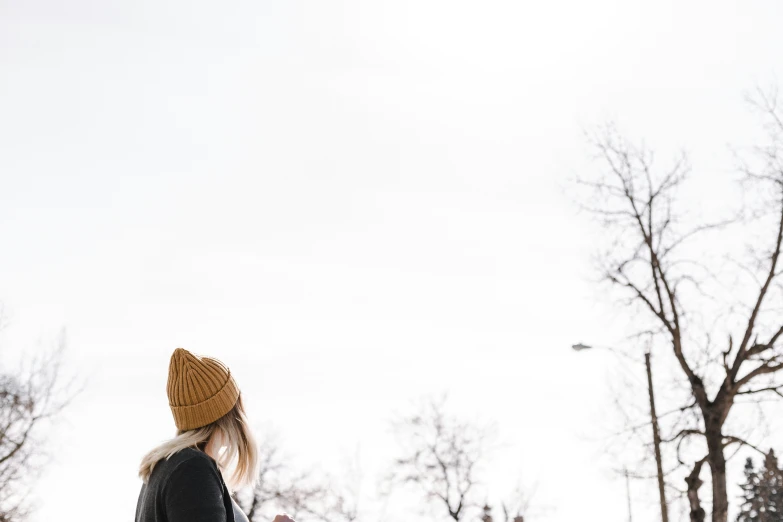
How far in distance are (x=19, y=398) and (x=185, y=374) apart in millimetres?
25795

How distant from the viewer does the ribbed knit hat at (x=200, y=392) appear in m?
2.77

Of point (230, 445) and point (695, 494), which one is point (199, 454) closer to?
point (230, 445)

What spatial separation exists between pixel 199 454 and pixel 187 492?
0.13 metres

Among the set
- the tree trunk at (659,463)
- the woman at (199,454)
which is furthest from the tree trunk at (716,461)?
the woman at (199,454)

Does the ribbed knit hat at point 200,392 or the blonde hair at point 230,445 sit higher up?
the ribbed knit hat at point 200,392

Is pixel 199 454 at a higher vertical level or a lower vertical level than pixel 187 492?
higher

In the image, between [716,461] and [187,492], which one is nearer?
[187,492]

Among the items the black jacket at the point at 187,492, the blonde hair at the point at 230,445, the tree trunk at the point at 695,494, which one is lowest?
the black jacket at the point at 187,492

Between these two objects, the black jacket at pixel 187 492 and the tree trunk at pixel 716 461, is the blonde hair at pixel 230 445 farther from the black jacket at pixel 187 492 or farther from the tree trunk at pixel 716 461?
the tree trunk at pixel 716 461

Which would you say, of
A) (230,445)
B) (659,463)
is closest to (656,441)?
(659,463)

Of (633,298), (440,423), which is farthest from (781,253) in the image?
(440,423)

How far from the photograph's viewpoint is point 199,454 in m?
2.59

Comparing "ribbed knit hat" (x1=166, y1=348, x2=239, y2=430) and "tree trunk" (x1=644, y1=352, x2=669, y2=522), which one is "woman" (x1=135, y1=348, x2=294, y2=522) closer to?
"ribbed knit hat" (x1=166, y1=348, x2=239, y2=430)

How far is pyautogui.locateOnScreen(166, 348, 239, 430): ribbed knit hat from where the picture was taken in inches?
109
